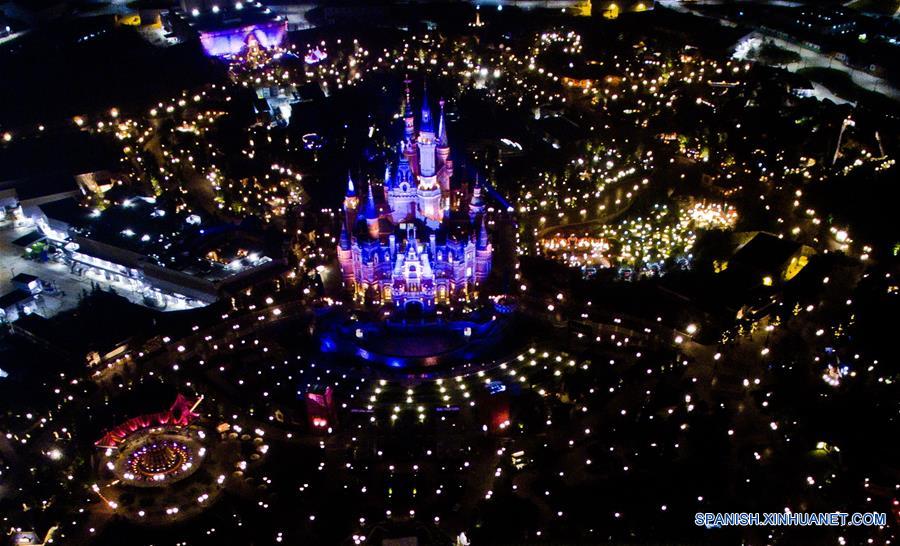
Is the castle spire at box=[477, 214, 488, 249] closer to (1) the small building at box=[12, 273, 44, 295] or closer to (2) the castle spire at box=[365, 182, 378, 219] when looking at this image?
(2) the castle spire at box=[365, 182, 378, 219]

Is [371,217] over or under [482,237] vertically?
over

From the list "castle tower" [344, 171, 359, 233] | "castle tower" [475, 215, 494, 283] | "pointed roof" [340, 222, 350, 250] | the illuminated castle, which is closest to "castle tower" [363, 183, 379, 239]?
the illuminated castle

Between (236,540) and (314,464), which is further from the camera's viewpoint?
(314,464)

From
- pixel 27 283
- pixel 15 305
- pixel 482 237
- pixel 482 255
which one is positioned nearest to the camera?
pixel 482 237

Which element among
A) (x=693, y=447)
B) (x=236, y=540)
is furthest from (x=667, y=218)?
(x=236, y=540)

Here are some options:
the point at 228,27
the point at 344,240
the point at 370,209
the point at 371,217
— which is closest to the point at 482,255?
the point at 371,217

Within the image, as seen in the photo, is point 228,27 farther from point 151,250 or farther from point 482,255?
point 482,255

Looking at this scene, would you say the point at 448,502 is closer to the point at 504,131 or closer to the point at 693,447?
the point at 693,447

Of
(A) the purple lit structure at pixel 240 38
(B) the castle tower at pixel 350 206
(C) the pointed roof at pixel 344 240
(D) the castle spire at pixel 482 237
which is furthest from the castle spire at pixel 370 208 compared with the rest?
(A) the purple lit structure at pixel 240 38
